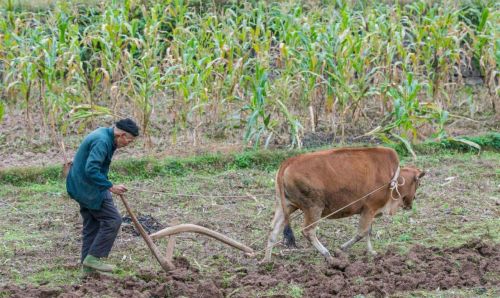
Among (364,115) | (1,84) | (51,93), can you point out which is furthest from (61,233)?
(364,115)

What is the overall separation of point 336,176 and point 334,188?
0.42 ft

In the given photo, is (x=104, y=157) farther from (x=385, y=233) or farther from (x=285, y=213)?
(x=385, y=233)

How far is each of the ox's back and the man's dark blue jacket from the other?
1835mm

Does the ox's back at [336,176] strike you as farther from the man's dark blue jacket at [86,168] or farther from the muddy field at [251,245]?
the man's dark blue jacket at [86,168]

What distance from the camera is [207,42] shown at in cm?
1448

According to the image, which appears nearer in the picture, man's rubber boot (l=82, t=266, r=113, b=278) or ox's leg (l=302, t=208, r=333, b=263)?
man's rubber boot (l=82, t=266, r=113, b=278)

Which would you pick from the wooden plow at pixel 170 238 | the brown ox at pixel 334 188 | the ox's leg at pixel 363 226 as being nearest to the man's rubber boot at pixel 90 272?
the wooden plow at pixel 170 238

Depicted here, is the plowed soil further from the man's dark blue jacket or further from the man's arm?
the man's arm

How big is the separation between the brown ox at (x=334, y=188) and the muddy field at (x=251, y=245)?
1.10ft

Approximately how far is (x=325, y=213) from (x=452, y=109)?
6.81 meters

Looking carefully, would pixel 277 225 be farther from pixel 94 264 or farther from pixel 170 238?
pixel 94 264

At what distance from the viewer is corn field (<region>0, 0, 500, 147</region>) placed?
42.9 ft

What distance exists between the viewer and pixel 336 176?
9.35 meters

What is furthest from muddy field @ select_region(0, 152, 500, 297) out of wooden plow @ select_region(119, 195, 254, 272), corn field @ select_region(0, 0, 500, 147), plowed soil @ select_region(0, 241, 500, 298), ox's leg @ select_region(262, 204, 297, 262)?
corn field @ select_region(0, 0, 500, 147)
